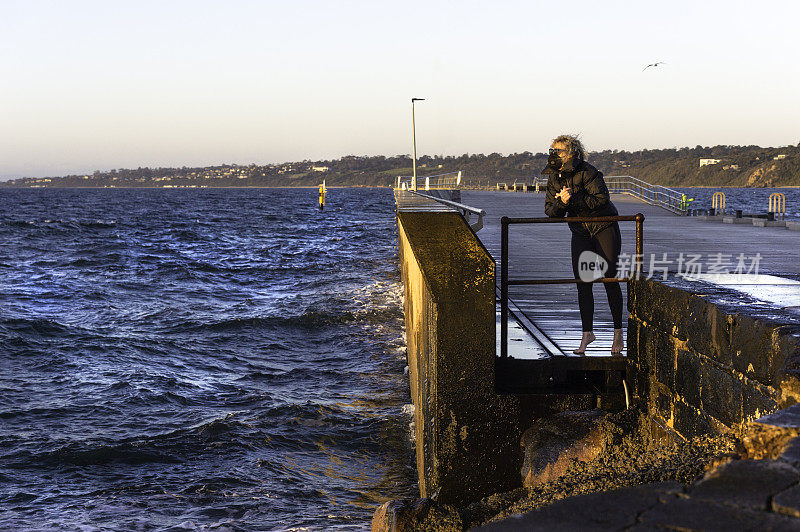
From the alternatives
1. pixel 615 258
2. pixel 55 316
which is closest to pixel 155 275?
pixel 55 316

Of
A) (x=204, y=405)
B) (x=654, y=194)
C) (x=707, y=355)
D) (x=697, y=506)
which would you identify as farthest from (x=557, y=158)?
(x=654, y=194)

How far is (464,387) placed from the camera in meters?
4.93

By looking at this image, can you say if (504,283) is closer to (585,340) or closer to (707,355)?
(585,340)

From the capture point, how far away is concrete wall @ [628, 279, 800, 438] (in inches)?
138

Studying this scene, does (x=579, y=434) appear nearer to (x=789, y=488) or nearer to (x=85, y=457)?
(x=789, y=488)

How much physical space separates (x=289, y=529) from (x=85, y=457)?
3117 millimetres

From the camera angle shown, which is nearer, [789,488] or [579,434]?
[789,488]

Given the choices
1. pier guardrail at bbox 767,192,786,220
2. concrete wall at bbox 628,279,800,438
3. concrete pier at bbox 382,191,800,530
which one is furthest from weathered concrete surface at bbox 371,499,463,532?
pier guardrail at bbox 767,192,786,220

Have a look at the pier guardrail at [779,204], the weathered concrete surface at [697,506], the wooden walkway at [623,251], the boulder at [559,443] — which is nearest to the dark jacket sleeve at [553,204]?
the wooden walkway at [623,251]

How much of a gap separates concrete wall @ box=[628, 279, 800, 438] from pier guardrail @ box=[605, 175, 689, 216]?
55.4 ft

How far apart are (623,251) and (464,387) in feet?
27.3

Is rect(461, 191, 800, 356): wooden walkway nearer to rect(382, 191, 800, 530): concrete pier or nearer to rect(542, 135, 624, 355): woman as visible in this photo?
rect(542, 135, 624, 355): woman

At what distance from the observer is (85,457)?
7.93 meters

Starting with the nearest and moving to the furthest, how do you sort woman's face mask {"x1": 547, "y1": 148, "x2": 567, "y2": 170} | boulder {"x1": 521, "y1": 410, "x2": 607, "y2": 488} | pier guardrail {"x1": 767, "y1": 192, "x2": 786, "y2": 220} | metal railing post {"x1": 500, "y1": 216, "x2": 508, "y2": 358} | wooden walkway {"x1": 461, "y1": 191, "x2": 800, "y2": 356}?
boulder {"x1": 521, "y1": 410, "x2": 607, "y2": 488}, metal railing post {"x1": 500, "y1": 216, "x2": 508, "y2": 358}, woman's face mask {"x1": 547, "y1": 148, "x2": 567, "y2": 170}, wooden walkway {"x1": 461, "y1": 191, "x2": 800, "y2": 356}, pier guardrail {"x1": 767, "y1": 192, "x2": 786, "y2": 220}
